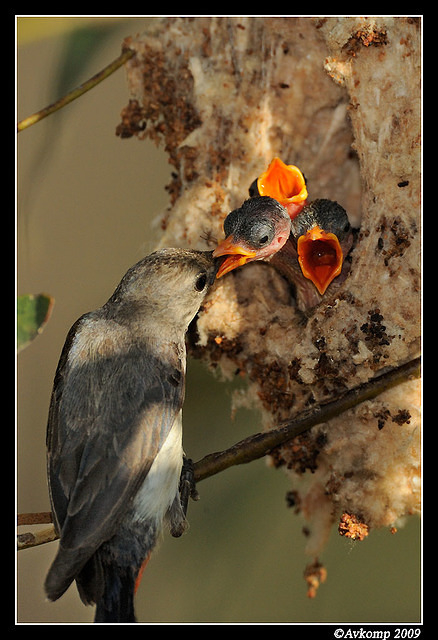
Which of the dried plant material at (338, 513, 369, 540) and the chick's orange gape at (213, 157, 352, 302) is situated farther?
the chick's orange gape at (213, 157, 352, 302)

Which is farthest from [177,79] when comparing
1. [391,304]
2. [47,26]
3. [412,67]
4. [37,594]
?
[37,594]

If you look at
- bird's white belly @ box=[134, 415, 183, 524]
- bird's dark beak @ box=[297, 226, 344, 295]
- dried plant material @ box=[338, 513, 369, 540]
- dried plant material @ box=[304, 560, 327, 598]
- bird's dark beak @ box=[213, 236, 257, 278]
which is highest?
bird's dark beak @ box=[213, 236, 257, 278]

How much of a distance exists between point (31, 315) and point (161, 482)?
2.89 feet

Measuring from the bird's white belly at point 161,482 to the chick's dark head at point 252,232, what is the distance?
0.68 metres

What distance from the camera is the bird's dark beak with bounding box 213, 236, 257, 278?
2.75 metres

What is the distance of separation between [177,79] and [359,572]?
2577 mm

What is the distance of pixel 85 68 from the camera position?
3.47 meters

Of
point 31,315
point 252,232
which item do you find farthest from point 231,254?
point 31,315

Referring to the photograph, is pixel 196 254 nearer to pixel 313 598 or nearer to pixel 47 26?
pixel 47 26

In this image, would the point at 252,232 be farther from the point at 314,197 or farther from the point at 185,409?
the point at 185,409

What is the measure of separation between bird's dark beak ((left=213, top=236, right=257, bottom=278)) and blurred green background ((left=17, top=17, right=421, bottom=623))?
0.60 m

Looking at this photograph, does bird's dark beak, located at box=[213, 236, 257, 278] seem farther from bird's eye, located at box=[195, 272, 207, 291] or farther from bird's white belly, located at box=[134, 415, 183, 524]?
bird's white belly, located at box=[134, 415, 183, 524]

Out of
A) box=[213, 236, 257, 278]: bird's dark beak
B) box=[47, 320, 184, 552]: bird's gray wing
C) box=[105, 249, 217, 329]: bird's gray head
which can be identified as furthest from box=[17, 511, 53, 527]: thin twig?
box=[213, 236, 257, 278]: bird's dark beak

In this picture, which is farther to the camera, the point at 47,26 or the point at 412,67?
the point at 47,26
